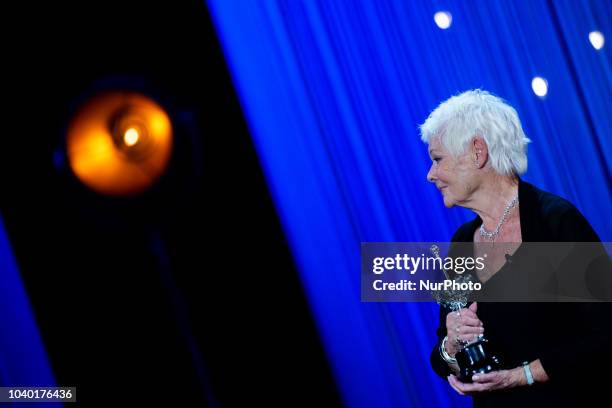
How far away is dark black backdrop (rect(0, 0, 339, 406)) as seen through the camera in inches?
72.6

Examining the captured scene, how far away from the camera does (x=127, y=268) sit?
192cm

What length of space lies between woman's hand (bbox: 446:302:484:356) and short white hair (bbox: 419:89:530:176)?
1.12ft

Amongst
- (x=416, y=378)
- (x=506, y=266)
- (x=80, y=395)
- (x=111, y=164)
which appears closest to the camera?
(x=111, y=164)

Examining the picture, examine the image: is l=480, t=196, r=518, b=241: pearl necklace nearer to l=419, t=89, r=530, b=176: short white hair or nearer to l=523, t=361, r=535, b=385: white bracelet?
l=419, t=89, r=530, b=176: short white hair

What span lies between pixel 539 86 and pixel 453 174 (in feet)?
3.94

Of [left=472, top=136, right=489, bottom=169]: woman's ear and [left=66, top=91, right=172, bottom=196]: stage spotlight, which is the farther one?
[left=472, top=136, right=489, bottom=169]: woman's ear

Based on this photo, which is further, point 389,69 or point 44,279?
point 389,69

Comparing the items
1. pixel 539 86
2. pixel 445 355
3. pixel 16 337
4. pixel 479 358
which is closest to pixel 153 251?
pixel 16 337

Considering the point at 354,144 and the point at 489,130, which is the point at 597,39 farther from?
the point at 489,130

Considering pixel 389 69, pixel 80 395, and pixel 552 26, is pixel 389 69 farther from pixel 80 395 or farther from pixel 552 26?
pixel 80 395

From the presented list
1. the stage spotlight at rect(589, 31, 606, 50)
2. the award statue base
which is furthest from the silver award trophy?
the stage spotlight at rect(589, 31, 606, 50)

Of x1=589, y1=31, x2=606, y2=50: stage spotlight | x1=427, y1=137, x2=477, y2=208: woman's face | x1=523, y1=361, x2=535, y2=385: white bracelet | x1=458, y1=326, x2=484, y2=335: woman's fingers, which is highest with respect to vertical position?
x1=589, y1=31, x2=606, y2=50: stage spotlight

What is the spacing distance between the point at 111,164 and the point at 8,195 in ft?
2.81

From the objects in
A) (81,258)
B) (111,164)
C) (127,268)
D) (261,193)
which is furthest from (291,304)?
(111,164)
